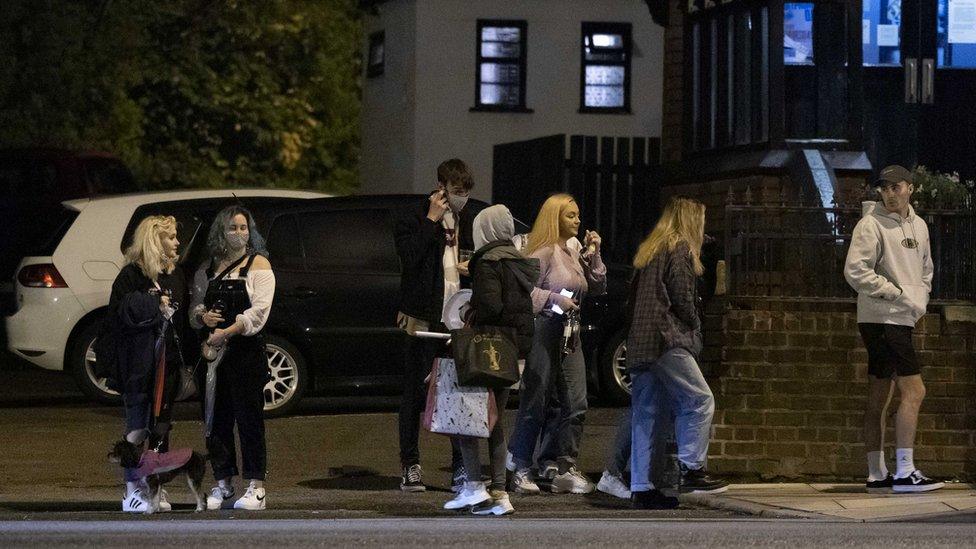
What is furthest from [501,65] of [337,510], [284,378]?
[337,510]

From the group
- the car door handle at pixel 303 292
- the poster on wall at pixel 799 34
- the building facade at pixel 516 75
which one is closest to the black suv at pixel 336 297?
the car door handle at pixel 303 292

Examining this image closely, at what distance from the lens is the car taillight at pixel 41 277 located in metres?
15.9

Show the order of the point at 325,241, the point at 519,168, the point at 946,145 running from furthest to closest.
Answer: the point at 519,168 → the point at 946,145 → the point at 325,241

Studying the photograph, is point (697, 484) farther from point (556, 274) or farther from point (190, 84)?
point (190, 84)

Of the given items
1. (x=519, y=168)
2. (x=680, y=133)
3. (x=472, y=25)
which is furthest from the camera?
(x=472, y=25)

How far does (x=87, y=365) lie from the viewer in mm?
15844

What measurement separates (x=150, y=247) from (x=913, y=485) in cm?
459

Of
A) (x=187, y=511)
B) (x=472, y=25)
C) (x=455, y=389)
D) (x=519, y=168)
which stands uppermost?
(x=472, y=25)

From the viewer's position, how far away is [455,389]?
10562 mm

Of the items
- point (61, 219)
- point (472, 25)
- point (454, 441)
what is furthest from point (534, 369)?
point (472, 25)

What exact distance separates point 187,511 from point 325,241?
482 centimetres

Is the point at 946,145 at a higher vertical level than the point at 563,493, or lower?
higher

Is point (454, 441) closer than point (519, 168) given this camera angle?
Yes

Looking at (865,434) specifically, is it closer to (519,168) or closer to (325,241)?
(325,241)
